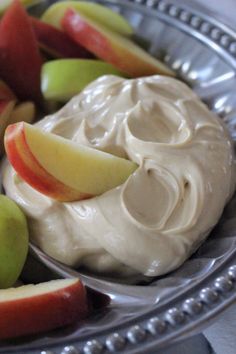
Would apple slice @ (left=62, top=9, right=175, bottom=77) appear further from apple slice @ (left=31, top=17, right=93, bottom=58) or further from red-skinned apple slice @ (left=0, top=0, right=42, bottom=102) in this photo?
red-skinned apple slice @ (left=0, top=0, right=42, bottom=102)

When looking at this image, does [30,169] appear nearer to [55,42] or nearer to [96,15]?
[55,42]

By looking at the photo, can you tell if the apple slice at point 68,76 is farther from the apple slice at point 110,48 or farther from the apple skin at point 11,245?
the apple skin at point 11,245

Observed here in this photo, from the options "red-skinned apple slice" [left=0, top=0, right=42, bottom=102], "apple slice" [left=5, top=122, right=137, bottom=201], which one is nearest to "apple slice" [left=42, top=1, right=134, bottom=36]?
"red-skinned apple slice" [left=0, top=0, right=42, bottom=102]

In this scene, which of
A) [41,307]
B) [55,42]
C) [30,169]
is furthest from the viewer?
[55,42]

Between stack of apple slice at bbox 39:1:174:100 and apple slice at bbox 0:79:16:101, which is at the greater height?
stack of apple slice at bbox 39:1:174:100

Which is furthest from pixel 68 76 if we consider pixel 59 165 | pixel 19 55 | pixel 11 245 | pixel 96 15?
pixel 11 245

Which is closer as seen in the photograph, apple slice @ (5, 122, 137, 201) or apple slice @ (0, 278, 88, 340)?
apple slice @ (0, 278, 88, 340)

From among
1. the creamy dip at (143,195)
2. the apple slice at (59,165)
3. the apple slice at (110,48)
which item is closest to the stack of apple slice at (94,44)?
the apple slice at (110,48)

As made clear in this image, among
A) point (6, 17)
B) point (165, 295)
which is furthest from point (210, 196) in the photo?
point (6, 17)
